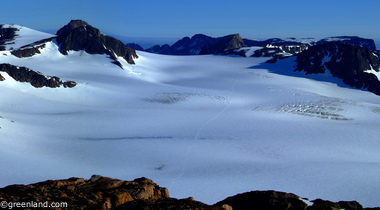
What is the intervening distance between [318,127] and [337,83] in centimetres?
5551

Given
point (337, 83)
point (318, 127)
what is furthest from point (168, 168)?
point (337, 83)

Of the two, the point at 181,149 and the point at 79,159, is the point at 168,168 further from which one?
the point at 79,159

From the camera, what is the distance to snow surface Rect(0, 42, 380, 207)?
29.8m

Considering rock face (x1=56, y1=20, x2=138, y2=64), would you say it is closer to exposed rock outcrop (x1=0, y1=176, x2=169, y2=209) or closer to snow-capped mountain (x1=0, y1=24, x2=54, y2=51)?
snow-capped mountain (x1=0, y1=24, x2=54, y2=51)

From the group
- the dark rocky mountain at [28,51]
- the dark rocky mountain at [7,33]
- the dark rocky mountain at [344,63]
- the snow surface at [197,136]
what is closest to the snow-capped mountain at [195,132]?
the snow surface at [197,136]

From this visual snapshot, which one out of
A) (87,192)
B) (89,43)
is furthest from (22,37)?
(87,192)

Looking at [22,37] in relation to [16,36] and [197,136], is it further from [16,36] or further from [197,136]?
[197,136]

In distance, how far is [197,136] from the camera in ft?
147

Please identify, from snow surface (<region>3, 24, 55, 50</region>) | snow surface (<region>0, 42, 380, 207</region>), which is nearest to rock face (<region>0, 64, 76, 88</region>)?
snow surface (<region>0, 42, 380, 207</region>)

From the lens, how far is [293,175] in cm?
3064

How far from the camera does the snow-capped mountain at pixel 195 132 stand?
30.1m

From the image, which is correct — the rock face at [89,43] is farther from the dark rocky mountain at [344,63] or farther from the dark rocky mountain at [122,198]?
the dark rocky mountain at [122,198]

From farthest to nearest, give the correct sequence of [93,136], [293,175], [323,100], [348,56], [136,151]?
[348,56] < [323,100] < [93,136] < [136,151] < [293,175]

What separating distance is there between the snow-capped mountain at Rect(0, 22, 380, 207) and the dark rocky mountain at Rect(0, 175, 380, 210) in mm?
10678
